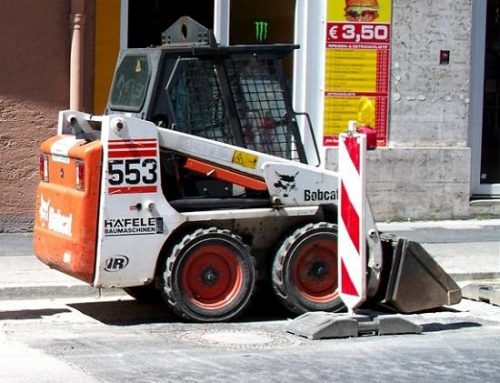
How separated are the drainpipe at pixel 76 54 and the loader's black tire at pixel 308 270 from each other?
4447mm

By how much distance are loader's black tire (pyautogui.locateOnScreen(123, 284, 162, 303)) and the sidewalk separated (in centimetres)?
44

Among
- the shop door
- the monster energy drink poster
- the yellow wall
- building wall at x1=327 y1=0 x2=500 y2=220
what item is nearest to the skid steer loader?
the monster energy drink poster

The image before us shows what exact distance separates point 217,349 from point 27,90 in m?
5.71

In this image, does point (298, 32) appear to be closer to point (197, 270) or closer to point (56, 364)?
point (197, 270)

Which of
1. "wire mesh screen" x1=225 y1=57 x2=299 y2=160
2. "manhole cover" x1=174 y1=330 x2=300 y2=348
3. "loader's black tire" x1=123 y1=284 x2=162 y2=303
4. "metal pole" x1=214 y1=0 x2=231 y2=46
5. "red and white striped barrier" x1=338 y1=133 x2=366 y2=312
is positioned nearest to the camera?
"manhole cover" x1=174 y1=330 x2=300 y2=348

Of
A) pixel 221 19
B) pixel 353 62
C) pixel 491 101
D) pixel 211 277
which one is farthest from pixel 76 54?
pixel 491 101

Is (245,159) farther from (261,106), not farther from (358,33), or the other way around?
(358,33)

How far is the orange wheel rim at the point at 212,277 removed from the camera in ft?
29.5

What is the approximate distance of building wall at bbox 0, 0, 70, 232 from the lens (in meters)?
12.8

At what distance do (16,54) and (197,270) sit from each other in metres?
4.87

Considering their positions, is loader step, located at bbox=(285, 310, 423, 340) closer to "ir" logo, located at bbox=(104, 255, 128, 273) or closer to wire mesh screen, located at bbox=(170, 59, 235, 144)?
"ir" logo, located at bbox=(104, 255, 128, 273)

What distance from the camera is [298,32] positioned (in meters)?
14.0

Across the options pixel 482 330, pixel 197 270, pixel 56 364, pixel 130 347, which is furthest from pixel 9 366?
pixel 482 330

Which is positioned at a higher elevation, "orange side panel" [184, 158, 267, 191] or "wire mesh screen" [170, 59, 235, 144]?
"wire mesh screen" [170, 59, 235, 144]
